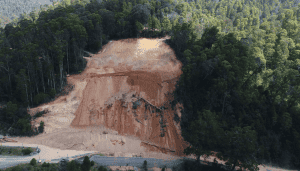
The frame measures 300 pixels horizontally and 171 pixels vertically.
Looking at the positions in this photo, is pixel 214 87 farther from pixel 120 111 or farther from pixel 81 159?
pixel 81 159

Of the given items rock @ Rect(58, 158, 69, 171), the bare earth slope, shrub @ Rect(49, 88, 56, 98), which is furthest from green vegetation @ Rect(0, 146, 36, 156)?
shrub @ Rect(49, 88, 56, 98)

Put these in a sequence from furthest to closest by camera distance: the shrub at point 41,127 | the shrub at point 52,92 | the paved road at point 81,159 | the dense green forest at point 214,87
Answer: the shrub at point 52,92, the shrub at point 41,127, the dense green forest at point 214,87, the paved road at point 81,159

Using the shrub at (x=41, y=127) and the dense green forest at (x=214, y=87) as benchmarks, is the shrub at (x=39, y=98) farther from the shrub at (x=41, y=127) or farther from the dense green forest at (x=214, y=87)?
the shrub at (x=41, y=127)

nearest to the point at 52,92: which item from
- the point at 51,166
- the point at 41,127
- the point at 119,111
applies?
the point at 41,127

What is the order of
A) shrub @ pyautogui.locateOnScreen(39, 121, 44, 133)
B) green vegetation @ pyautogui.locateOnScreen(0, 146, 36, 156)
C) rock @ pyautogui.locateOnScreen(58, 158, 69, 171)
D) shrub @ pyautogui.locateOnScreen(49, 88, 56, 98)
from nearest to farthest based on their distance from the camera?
rock @ pyautogui.locateOnScreen(58, 158, 69, 171) → green vegetation @ pyautogui.locateOnScreen(0, 146, 36, 156) → shrub @ pyautogui.locateOnScreen(39, 121, 44, 133) → shrub @ pyautogui.locateOnScreen(49, 88, 56, 98)

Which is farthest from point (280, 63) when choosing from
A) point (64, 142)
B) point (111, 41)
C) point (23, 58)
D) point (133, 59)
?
point (23, 58)

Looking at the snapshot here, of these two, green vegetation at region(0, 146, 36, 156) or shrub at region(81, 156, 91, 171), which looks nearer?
shrub at region(81, 156, 91, 171)

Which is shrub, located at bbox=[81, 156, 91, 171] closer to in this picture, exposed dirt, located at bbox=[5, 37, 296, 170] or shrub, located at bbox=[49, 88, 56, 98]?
exposed dirt, located at bbox=[5, 37, 296, 170]

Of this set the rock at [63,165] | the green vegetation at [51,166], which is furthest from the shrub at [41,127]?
the rock at [63,165]
